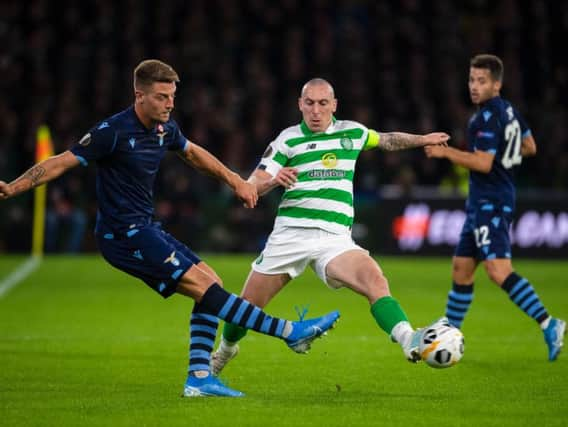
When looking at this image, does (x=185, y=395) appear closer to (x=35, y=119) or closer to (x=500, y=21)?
(x=35, y=119)

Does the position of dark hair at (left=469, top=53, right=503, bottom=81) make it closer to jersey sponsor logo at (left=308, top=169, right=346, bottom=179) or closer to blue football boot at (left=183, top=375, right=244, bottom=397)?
jersey sponsor logo at (left=308, top=169, right=346, bottom=179)

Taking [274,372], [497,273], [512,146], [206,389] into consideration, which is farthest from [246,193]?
[512,146]

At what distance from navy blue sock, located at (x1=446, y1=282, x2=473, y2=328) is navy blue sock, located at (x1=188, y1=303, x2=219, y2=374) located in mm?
3026

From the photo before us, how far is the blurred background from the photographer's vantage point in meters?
22.2

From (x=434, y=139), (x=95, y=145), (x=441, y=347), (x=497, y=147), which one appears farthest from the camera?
(x=497, y=147)

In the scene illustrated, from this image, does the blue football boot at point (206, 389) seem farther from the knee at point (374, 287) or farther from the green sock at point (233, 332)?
the knee at point (374, 287)

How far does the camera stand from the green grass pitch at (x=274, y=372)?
21.5 feet

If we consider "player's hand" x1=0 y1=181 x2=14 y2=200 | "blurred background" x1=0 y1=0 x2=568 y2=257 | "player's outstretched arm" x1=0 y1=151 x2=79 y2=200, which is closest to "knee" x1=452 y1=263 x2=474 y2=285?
"player's outstretched arm" x1=0 y1=151 x2=79 y2=200

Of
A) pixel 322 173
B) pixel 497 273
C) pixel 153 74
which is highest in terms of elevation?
pixel 153 74

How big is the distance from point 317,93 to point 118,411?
2.60 metres

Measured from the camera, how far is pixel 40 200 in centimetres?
2170

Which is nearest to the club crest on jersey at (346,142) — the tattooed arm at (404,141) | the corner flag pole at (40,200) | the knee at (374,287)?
the tattooed arm at (404,141)

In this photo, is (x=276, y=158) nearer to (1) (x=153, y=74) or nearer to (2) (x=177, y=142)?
(2) (x=177, y=142)

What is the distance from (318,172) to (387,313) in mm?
1172
